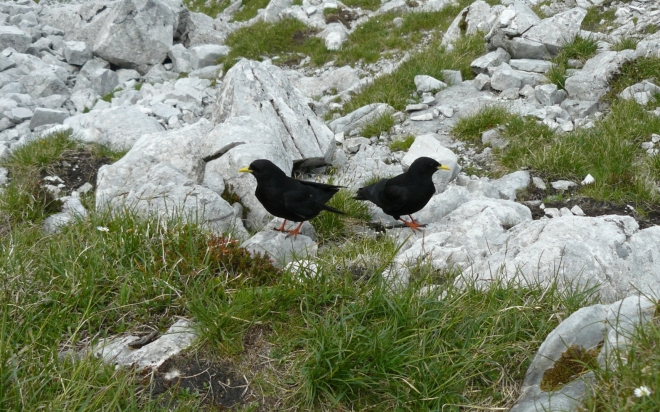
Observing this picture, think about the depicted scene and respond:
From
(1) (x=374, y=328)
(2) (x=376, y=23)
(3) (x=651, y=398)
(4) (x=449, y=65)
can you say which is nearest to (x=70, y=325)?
(1) (x=374, y=328)

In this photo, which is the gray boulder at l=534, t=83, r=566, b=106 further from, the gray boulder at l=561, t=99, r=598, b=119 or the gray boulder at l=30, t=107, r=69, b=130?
the gray boulder at l=30, t=107, r=69, b=130

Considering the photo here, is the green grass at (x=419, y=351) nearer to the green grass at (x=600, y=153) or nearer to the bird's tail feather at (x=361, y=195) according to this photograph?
the bird's tail feather at (x=361, y=195)

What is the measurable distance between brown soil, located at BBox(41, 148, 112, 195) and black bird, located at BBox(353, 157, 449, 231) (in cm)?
435

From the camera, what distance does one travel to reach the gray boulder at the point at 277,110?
8992mm

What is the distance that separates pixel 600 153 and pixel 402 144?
117 inches

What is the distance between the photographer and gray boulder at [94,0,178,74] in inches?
694

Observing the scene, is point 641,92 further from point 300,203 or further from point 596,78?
point 300,203

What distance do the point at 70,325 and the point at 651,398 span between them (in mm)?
3483

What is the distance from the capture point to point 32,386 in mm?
3406

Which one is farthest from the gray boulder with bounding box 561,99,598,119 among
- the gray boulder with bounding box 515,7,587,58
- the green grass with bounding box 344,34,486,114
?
the green grass with bounding box 344,34,486,114

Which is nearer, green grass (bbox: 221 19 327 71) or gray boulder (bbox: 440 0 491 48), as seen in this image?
gray boulder (bbox: 440 0 491 48)

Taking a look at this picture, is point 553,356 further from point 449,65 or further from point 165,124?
point 165,124

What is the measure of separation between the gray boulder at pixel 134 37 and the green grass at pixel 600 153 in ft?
38.2

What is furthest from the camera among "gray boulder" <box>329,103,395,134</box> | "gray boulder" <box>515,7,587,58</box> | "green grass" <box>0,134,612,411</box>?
"gray boulder" <box>515,7,587,58</box>
